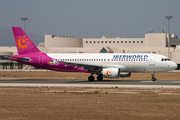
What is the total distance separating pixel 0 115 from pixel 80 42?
142 meters

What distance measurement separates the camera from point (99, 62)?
44625mm

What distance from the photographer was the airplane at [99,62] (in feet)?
139

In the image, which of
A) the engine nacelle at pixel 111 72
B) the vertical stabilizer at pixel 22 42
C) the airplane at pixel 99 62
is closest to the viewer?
the engine nacelle at pixel 111 72

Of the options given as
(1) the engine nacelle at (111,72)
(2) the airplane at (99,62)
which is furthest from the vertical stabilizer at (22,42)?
(1) the engine nacelle at (111,72)

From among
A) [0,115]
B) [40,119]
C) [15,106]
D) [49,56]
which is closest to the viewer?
[40,119]

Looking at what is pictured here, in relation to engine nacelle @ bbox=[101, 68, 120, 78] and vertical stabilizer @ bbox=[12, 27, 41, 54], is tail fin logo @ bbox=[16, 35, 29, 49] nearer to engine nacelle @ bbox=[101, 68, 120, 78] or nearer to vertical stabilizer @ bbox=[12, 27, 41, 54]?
vertical stabilizer @ bbox=[12, 27, 41, 54]

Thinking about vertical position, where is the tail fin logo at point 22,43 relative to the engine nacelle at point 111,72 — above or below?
above

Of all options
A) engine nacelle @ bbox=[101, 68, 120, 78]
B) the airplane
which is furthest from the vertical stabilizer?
engine nacelle @ bbox=[101, 68, 120, 78]

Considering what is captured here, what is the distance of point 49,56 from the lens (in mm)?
46375

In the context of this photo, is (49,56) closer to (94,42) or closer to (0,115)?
(0,115)

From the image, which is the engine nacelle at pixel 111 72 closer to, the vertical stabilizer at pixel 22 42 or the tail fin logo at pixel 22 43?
the vertical stabilizer at pixel 22 42

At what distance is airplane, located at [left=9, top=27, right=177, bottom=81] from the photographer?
4241 centimetres

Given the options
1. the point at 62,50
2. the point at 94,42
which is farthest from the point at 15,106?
the point at 94,42

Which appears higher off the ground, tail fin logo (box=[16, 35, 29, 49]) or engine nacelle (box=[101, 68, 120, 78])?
tail fin logo (box=[16, 35, 29, 49])
